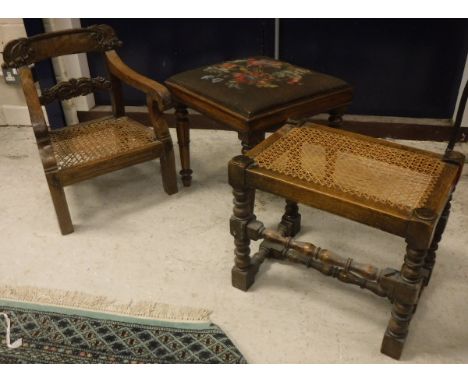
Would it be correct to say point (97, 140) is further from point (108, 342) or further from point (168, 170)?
point (108, 342)

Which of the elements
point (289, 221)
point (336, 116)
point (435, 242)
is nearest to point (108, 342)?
point (289, 221)

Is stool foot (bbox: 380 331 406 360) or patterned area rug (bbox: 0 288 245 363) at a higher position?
stool foot (bbox: 380 331 406 360)

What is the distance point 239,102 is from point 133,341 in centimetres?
100

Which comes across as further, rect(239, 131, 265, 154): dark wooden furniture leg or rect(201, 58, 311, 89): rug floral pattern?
rect(201, 58, 311, 89): rug floral pattern

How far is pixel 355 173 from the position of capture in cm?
151

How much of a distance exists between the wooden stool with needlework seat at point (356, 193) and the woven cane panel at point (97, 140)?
0.81 meters

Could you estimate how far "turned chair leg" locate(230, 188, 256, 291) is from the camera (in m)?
1.61

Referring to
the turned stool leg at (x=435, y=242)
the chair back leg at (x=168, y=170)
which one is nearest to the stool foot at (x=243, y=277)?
the turned stool leg at (x=435, y=242)

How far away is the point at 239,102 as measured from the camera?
1.88 metres

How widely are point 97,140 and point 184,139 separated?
43 centimetres

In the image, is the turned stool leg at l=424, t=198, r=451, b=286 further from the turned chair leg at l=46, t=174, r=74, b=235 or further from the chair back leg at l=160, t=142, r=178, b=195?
the turned chair leg at l=46, t=174, r=74, b=235

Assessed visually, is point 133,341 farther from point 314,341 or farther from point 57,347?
point 314,341

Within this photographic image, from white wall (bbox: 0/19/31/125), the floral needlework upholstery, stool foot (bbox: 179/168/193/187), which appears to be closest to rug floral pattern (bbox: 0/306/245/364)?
the floral needlework upholstery

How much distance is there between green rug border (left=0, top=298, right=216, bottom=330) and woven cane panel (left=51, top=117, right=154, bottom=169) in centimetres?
61
